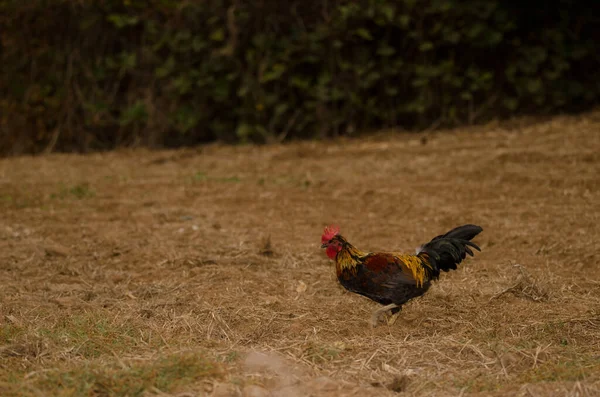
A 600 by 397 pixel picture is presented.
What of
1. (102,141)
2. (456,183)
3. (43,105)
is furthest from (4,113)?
(456,183)

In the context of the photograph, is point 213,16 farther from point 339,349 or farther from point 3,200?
point 339,349

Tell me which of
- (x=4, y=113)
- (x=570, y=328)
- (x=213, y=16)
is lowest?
(x=570, y=328)

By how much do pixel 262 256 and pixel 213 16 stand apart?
735 cm

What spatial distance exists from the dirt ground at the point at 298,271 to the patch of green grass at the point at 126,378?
0.04 feet

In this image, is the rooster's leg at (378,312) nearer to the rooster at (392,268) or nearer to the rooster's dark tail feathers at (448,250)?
the rooster at (392,268)

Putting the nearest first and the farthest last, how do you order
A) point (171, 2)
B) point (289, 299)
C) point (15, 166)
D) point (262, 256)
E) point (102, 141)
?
point (289, 299)
point (262, 256)
point (15, 166)
point (171, 2)
point (102, 141)

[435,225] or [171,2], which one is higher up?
[171,2]

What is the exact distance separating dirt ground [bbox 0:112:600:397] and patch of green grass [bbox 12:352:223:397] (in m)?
0.01

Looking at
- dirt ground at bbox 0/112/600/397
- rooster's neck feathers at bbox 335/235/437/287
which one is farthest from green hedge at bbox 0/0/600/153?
rooster's neck feathers at bbox 335/235/437/287

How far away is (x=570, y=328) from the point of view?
16.5 ft

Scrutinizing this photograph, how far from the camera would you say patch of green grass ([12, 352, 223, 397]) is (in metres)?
3.88

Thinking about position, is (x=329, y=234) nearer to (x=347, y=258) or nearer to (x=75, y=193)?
(x=347, y=258)

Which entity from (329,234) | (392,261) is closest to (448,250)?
(392,261)

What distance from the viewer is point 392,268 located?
5141 mm
